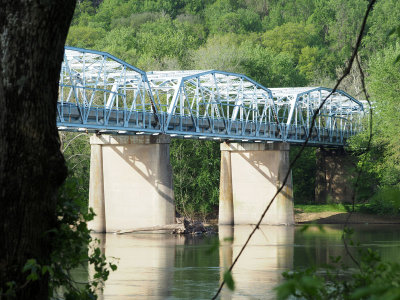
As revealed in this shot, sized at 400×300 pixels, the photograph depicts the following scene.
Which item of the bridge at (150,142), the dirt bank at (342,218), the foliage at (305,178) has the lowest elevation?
the dirt bank at (342,218)

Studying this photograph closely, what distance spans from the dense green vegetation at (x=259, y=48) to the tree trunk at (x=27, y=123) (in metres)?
33.4

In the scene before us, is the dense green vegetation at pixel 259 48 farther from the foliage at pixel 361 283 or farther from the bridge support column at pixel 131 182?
the foliage at pixel 361 283

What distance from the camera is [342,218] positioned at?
209 feet

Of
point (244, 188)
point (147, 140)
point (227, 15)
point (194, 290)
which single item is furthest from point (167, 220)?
point (227, 15)

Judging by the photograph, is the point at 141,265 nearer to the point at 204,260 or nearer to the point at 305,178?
the point at 204,260

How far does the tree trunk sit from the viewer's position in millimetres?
5527

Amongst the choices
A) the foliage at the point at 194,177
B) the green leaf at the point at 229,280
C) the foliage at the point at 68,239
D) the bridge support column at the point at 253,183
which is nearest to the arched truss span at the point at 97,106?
the foliage at the point at 194,177

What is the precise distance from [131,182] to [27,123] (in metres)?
47.0

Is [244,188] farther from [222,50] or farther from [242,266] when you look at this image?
[242,266]

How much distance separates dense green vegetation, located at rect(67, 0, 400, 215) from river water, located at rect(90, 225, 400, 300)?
4850 millimetres

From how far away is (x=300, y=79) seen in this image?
291 feet

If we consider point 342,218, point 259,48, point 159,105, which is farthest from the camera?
point 259,48

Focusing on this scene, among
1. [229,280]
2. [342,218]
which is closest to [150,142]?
[342,218]

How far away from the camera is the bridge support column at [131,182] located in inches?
2002
